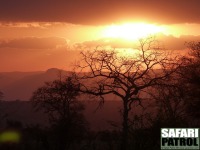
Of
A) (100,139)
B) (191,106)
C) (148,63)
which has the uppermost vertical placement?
(148,63)

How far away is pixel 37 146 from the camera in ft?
167

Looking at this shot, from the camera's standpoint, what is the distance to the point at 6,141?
1897 inches

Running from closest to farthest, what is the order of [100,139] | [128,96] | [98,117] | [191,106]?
1. [128,96]
2. [191,106]
3. [100,139]
4. [98,117]

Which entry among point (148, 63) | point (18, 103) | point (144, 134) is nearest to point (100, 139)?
point (148, 63)

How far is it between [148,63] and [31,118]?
408ft

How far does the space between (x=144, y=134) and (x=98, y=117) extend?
464ft

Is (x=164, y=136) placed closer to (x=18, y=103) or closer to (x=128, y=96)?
(x=128, y=96)

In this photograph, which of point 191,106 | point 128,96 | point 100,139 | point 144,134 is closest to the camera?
point 144,134

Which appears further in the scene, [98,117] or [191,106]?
[98,117]

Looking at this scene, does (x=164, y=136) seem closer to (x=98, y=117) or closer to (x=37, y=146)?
(x=37, y=146)

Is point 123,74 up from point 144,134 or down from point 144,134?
up

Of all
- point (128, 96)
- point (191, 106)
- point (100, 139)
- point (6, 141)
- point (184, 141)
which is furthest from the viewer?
point (100, 139)

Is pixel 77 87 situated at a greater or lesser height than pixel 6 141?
greater

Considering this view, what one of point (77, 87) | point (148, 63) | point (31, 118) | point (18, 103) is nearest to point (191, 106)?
point (148, 63)
